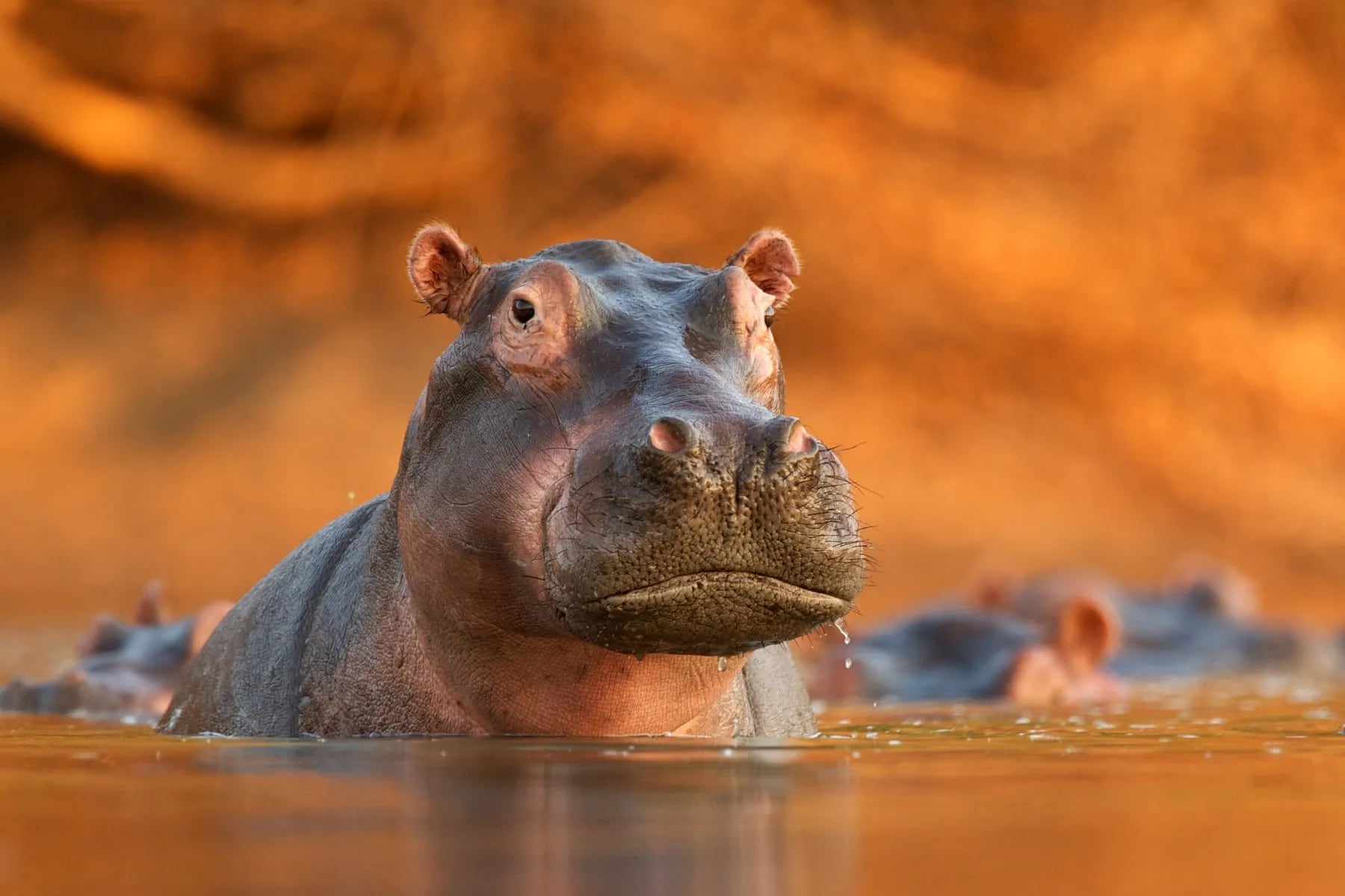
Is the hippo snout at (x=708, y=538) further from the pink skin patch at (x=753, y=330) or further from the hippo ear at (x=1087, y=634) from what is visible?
the hippo ear at (x=1087, y=634)

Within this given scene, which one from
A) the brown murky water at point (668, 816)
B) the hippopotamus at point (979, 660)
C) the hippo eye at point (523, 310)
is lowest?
the brown murky water at point (668, 816)

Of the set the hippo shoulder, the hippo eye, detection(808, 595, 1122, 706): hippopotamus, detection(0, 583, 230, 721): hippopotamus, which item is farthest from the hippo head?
detection(808, 595, 1122, 706): hippopotamus

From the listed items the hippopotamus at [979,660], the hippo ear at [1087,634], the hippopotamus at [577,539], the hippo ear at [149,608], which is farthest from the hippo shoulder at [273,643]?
the hippo ear at [1087,634]

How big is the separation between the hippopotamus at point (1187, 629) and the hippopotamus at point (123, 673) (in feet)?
14.3

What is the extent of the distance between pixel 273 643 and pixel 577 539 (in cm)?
136

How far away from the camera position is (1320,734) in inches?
199

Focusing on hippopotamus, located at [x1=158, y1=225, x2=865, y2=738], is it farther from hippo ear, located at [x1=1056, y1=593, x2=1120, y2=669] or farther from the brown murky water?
hippo ear, located at [x1=1056, y1=593, x2=1120, y2=669]

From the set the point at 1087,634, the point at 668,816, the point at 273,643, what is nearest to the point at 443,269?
the point at 273,643

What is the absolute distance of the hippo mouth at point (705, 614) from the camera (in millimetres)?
4008

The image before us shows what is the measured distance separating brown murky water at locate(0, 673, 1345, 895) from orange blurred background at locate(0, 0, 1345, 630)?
11209 mm

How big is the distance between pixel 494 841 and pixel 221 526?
12267mm

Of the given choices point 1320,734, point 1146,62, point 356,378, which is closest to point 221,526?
point 356,378

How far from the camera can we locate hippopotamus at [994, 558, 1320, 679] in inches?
410

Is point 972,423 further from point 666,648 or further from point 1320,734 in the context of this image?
point 666,648
